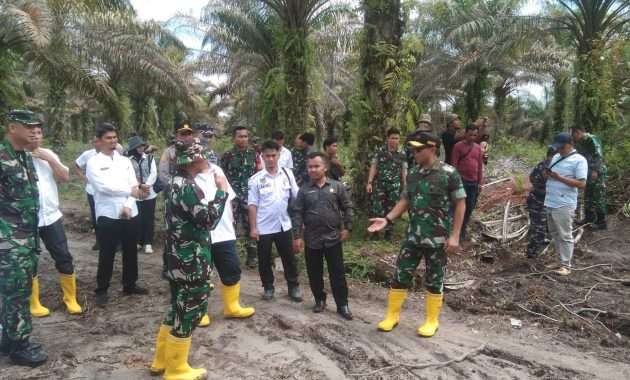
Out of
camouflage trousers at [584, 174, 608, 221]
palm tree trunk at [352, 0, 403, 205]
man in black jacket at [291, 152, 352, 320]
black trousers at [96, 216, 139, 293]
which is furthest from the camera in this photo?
camouflage trousers at [584, 174, 608, 221]

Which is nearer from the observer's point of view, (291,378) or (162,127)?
(291,378)

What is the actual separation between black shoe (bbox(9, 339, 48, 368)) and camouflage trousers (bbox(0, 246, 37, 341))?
72 mm

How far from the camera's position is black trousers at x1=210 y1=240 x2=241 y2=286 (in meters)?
4.35

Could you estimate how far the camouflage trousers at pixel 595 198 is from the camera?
7672 millimetres

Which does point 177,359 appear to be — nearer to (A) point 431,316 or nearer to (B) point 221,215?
(B) point 221,215

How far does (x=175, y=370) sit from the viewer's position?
3377 millimetres

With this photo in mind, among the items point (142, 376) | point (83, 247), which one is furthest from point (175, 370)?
point (83, 247)

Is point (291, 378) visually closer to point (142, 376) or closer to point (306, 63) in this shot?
point (142, 376)

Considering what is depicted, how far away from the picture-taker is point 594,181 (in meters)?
7.65

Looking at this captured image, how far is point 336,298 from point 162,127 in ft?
79.2

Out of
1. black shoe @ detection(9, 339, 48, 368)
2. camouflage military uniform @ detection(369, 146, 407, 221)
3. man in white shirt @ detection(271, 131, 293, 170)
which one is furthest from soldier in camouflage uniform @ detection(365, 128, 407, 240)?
black shoe @ detection(9, 339, 48, 368)

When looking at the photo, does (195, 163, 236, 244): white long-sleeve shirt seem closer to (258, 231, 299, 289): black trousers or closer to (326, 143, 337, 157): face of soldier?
(258, 231, 299, 289): black trousers

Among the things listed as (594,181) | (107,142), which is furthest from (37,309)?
(594,181)

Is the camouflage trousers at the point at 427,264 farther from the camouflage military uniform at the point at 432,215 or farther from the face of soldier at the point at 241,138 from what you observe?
the face of soldier at the point at 241,138
